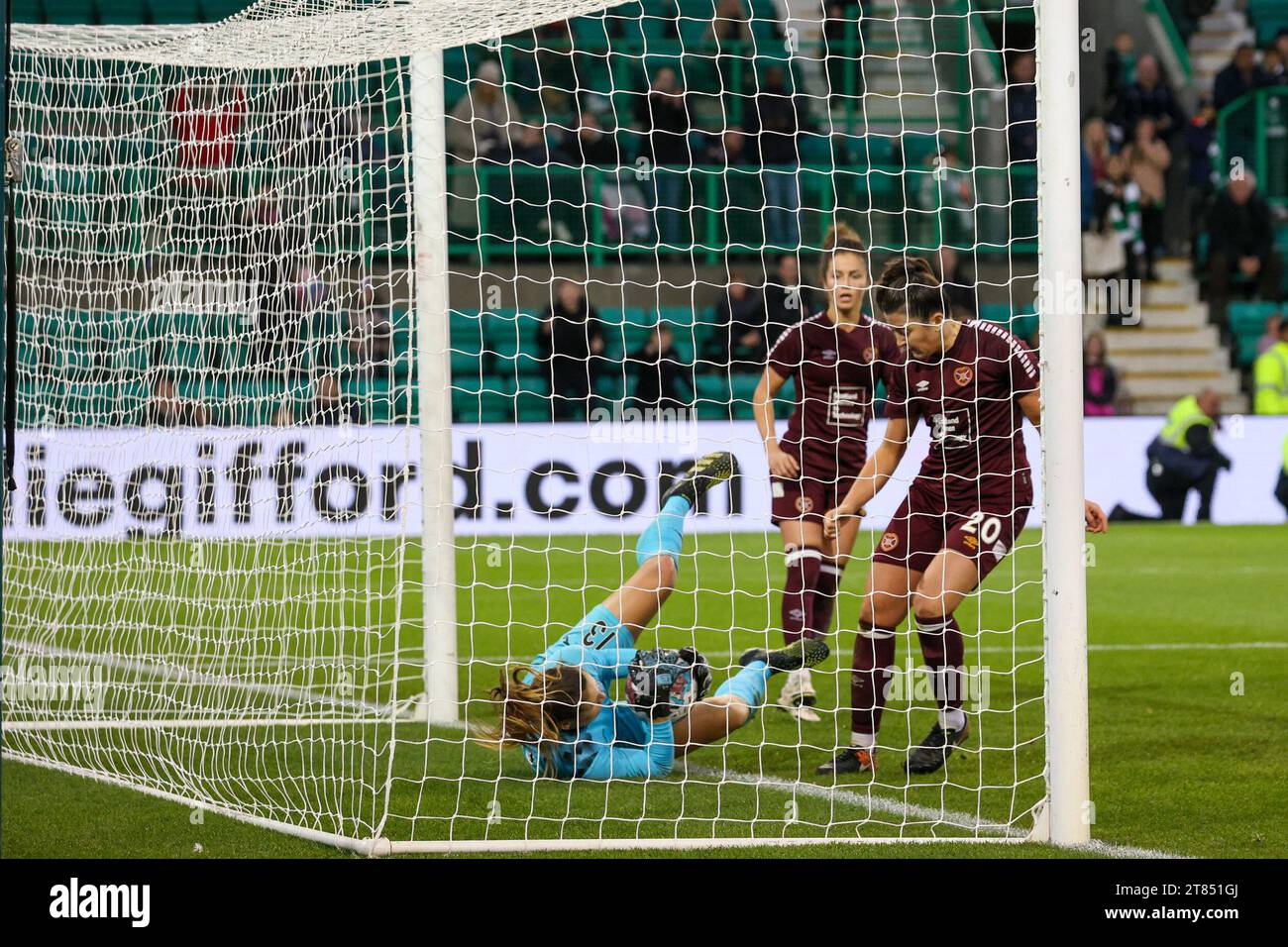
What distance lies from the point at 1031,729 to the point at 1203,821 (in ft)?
5.85

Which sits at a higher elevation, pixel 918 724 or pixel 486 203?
pixel 486 203

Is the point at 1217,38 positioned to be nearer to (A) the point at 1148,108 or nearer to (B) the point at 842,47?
(A) the point at 1148,108

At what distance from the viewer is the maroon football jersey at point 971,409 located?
5609 millimetres

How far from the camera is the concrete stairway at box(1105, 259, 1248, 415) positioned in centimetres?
1847

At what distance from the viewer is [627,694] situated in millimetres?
5480

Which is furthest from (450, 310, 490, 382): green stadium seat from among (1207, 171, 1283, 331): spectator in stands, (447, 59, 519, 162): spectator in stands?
(1207, 171, 1283, 331): spectator in stands

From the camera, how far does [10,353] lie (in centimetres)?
475

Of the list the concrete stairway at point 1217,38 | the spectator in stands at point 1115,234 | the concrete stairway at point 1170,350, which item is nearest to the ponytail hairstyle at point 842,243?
the spectator in stands at point 1115,234

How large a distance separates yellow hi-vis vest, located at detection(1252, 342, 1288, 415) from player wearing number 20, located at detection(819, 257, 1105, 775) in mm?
12780

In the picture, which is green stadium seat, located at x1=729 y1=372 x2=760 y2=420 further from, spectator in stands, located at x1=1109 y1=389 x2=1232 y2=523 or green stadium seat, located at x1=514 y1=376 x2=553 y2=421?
spectator in stands, located at x1=1109 y1=389 x2=1232 y2=523

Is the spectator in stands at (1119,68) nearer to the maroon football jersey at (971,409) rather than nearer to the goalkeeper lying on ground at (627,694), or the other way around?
the maroon football jersey at (971,409)

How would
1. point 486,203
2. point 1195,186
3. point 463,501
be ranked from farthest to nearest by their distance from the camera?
1. point 1195,186
2. point 486,203
3. point 463,501

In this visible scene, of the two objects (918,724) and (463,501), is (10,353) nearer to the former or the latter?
(918,724)
